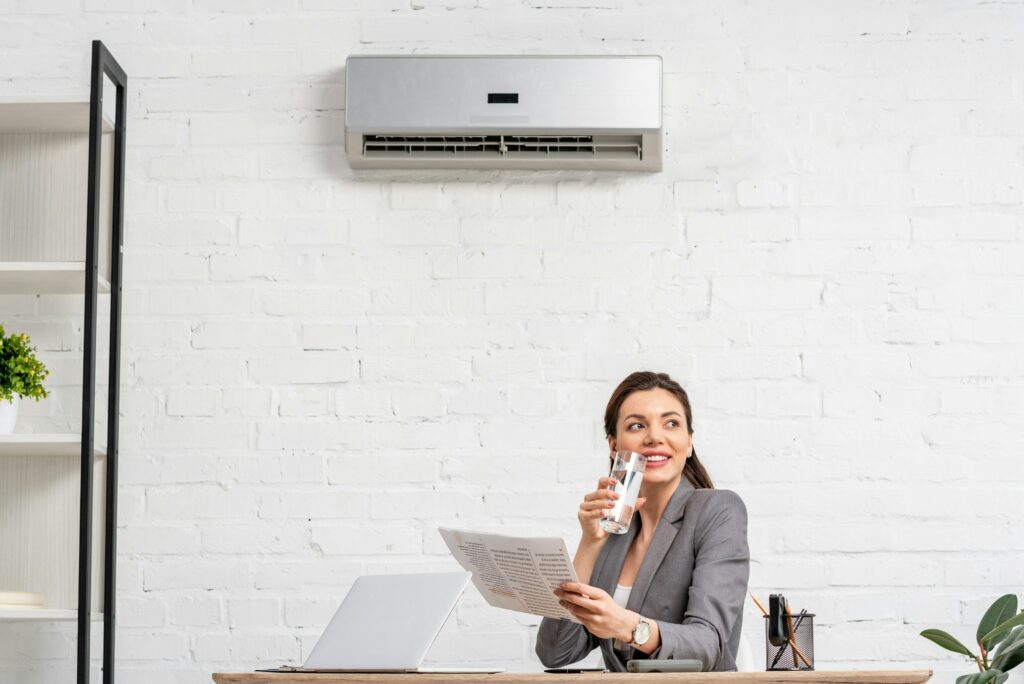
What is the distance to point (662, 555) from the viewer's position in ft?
7.52

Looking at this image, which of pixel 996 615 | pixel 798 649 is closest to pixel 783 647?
pixel 798 649

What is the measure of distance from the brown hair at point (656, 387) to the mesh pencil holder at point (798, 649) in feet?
1.90

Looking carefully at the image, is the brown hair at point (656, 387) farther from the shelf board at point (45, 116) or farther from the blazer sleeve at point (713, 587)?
the shelf board at point (45, 116)

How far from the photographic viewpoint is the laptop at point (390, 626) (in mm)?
1736

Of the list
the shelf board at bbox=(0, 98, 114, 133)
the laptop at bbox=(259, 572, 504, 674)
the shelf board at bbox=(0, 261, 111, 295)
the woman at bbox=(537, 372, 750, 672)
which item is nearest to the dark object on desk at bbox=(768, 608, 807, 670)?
the woman at bbox=(537, 372, 750, 672)

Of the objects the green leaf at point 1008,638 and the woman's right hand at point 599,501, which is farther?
the green leaf at point 1008,638

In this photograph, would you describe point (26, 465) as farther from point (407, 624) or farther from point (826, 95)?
point (826, 95)

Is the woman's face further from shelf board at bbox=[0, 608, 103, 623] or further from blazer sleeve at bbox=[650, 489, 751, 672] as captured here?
shelf board at bbox=[0, 608, 103, 623]

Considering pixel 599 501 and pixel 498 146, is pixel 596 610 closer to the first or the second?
pixel 599 501

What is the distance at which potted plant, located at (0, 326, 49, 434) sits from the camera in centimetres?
264

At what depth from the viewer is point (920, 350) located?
286cm

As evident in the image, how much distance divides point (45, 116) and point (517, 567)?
167 centimetres

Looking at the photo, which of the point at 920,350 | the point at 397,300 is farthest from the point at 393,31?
the point at 920,350

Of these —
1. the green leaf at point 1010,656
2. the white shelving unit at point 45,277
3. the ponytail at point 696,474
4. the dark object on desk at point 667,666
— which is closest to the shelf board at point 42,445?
the white shelving unit at point 45,277
